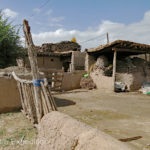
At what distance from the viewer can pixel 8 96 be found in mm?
4266

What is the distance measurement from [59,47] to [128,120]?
13.8 m

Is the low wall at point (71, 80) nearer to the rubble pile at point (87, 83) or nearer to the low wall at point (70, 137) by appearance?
the rubble pile at point (87, 83)

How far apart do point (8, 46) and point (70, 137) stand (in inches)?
419

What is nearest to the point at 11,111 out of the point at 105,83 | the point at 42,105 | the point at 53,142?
the point at 42,105

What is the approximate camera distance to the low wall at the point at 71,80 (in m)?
10.1

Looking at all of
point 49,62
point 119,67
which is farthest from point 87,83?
point 49,62

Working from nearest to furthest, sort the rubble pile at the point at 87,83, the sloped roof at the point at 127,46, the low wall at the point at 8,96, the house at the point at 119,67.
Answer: the low wall at the point at 8,96
the sloped roof at the point at 127,46
the house at the point at 119,67
the rubble pile at the point at 87,83

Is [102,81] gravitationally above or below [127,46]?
below

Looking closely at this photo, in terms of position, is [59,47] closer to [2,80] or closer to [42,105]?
[2,80]

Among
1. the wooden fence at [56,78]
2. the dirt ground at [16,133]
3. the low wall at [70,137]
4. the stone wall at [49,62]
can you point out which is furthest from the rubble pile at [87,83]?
the low wall at [70,137]

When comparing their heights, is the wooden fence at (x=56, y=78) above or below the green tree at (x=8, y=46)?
below

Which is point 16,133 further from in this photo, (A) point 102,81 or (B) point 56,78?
(A) point 102,81

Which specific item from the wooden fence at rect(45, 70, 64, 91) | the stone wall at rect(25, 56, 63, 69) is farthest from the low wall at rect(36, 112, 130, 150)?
the stone wall at rect(25, 56, 63, 69)

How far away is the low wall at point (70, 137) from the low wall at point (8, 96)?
2.64 m
